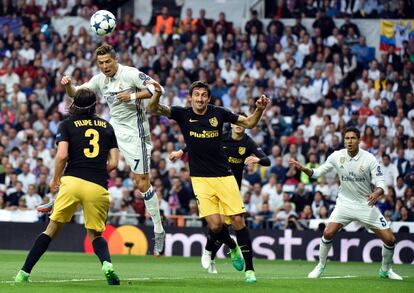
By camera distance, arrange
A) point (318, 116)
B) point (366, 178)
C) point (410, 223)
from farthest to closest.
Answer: point (318, 116), point (410, 223), point (366, 178)

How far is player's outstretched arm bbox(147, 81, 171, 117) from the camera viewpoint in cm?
1506

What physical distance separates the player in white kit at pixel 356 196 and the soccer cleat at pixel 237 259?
1.70 meters

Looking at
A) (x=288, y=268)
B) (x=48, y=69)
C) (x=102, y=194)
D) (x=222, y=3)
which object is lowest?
(x=288, y=268)

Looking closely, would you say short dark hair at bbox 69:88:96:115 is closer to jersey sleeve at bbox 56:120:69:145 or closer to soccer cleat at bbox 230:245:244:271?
jersey sleeve at bbox 56:120:69:145

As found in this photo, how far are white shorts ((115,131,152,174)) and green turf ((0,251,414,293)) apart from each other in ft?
5.76

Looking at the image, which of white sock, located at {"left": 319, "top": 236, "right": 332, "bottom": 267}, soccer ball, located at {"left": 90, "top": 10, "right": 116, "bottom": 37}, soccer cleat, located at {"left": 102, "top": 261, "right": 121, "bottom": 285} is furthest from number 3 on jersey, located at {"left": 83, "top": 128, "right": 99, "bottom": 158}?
white sock, located at {"left": 319, "top": 236, "right": 332, "bottom": 267}

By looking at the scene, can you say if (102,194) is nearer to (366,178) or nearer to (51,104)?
(366,178)

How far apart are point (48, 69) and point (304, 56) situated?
796 cm

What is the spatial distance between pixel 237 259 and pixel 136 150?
8.64 ft

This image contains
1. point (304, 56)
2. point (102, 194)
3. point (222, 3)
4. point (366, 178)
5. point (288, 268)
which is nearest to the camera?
point (102, 194)

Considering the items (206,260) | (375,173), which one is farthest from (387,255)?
(206,260)

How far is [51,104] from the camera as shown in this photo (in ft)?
107

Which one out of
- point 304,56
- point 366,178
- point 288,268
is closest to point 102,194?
point 366,178

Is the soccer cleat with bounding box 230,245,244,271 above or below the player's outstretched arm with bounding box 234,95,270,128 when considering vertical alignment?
below
